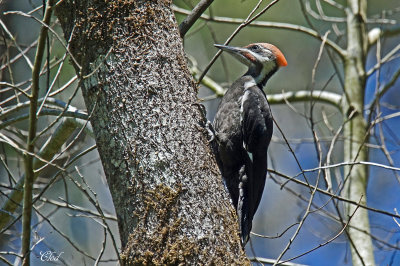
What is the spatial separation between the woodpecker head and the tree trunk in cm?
72

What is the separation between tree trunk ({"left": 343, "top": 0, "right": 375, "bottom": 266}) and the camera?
3.90 metres

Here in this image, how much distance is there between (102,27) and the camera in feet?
7.65

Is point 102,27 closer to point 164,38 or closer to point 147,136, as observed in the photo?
point 164,38

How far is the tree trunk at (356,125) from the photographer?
390 cm

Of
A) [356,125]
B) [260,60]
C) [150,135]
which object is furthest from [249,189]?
[356,125]

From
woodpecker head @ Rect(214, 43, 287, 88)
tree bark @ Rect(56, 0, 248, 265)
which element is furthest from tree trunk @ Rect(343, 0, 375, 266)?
tree bark @ Rect(56, 0, 248, 265)

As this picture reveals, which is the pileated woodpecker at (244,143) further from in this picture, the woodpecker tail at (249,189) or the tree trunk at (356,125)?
the tree trunk at (356,125)

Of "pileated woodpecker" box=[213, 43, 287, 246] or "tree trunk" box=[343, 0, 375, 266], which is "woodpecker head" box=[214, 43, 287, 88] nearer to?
"pileated woodpecker" box=[213, 43, 287, 246]

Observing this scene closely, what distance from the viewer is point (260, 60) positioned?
4.04m

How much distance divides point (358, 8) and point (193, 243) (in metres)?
3.65

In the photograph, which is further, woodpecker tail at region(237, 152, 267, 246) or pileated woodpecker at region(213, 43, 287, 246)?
pileated woodpecker at region(213, 43, 287, 246)

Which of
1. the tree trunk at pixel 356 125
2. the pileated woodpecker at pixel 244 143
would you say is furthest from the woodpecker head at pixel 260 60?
the tree trunk at pixel 356 125

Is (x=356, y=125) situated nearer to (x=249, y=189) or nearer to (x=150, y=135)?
(x=249, y=189)

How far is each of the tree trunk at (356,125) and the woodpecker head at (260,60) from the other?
2.36 ft
